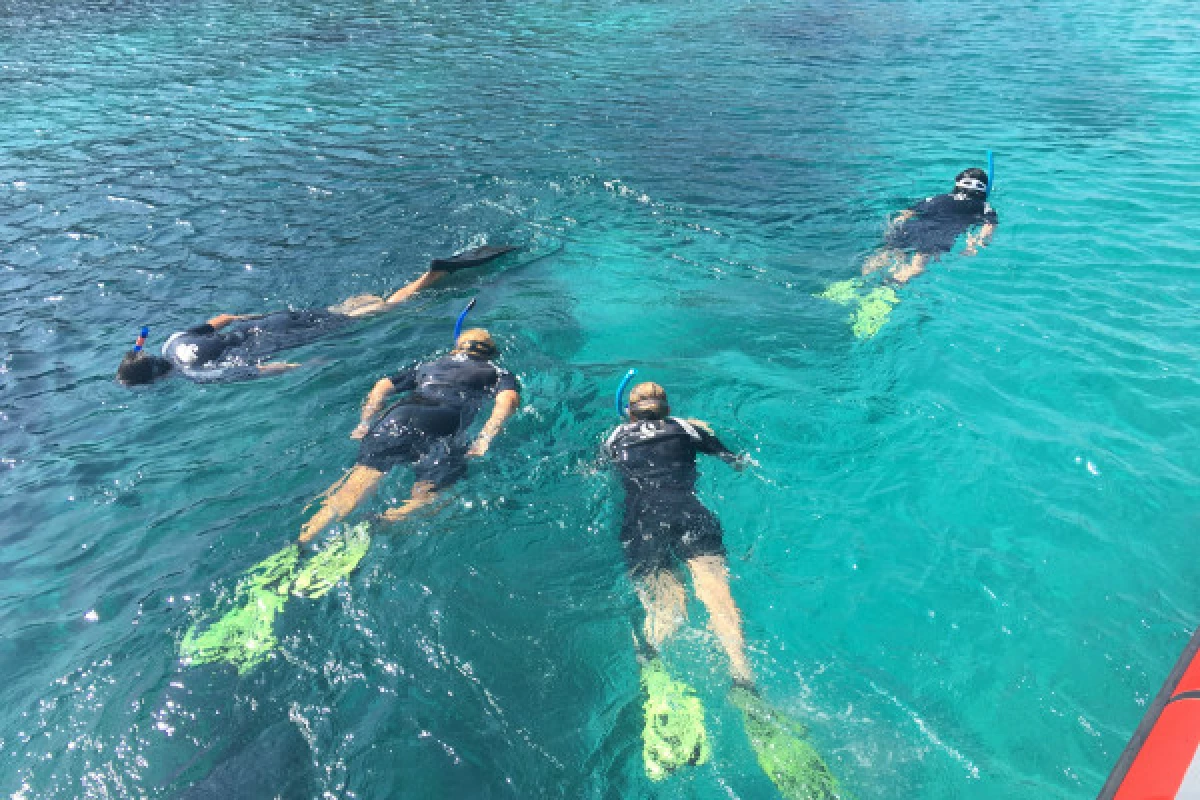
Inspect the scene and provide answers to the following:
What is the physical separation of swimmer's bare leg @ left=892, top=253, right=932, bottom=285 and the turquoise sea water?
295 mm

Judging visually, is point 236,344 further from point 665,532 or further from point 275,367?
point 665,532

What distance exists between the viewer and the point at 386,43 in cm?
2466

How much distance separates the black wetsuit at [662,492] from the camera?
548cm

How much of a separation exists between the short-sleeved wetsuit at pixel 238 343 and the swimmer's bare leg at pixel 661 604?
5.00 m

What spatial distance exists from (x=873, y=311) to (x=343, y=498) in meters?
6.31

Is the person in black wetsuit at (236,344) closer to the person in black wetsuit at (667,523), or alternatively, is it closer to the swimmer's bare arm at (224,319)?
the swimmer's bare arm at (224,319)

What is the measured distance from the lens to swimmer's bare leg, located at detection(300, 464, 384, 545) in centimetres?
577

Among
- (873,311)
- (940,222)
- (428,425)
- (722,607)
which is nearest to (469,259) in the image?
(428,425)

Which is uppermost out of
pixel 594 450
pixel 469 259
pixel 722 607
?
pixel 722 607

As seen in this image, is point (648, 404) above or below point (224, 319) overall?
above

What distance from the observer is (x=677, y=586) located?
17.5 feet

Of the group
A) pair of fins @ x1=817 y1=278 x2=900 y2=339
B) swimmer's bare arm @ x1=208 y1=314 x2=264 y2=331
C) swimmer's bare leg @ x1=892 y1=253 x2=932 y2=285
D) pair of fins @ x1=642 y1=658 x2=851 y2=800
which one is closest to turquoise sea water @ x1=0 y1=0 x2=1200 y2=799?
pair of fins @ x1=642 y1=658 x2=851 y2=800

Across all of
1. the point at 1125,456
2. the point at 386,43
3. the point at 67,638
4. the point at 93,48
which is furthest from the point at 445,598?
the point at 93,48

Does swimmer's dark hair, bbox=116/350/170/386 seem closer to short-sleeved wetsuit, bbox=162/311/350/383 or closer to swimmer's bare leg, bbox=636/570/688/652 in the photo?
short-sleeved wetsuit, bbox=162/311/350/383
